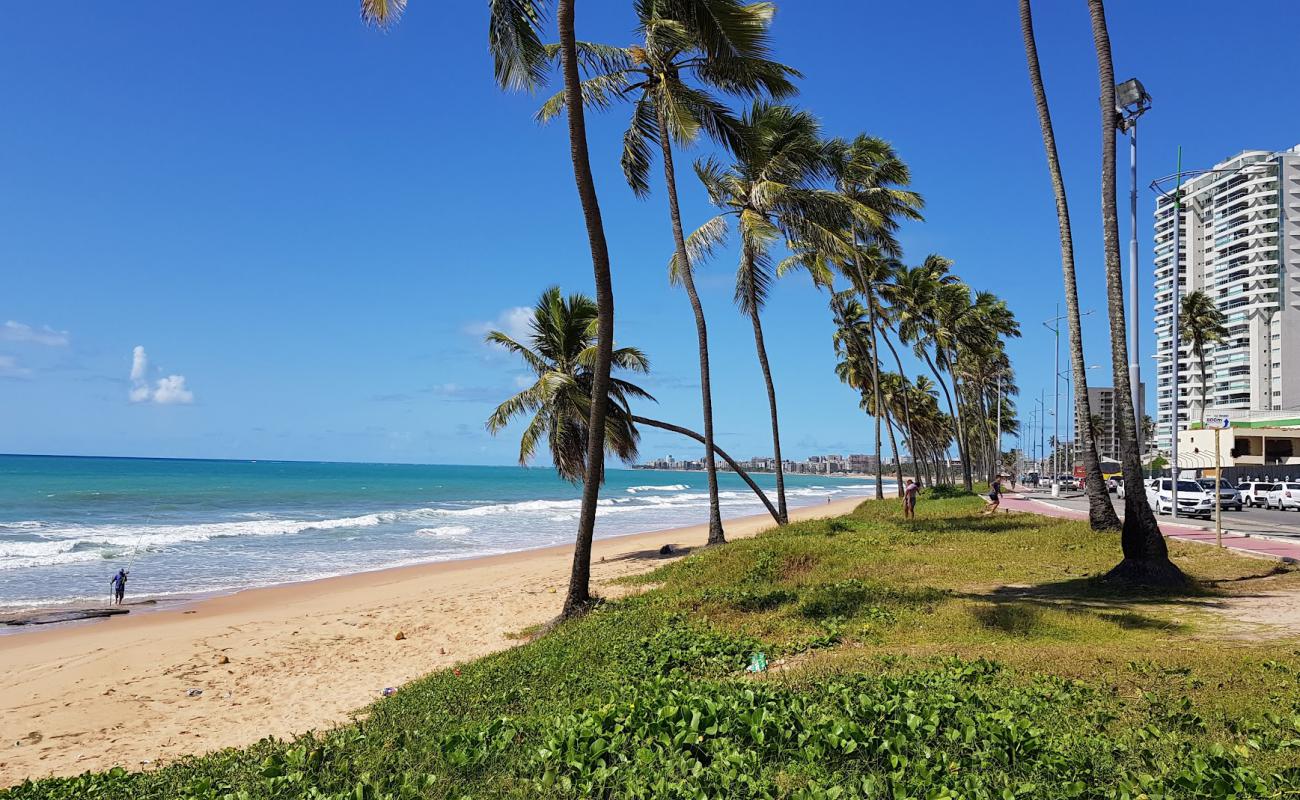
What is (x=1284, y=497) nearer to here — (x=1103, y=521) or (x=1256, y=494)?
(x=1256, y=494)

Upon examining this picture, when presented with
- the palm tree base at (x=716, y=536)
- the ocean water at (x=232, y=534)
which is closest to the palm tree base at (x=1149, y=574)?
the palm tree base at (x=716, y=536)

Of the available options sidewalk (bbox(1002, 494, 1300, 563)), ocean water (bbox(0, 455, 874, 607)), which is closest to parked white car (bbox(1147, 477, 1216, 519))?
sidewalk (bbox(1002, 494, 1300, 563))

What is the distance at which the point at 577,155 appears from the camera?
11.6 meters

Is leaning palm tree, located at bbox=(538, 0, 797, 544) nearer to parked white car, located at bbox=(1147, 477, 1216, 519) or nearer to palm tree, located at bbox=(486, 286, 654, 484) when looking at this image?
palm tree, located at bbox=(486, 286, 654, 484)

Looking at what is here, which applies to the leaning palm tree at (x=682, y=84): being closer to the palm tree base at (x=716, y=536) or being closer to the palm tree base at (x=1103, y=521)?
the palm tree base at (x=716, y=536)

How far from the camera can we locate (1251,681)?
19.9 feet

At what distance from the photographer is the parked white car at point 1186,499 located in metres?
28.2

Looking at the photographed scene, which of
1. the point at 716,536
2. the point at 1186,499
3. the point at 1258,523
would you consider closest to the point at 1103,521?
the point at 716,536

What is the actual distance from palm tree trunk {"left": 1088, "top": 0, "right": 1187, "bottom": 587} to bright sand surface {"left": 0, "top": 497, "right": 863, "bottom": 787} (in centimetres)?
872

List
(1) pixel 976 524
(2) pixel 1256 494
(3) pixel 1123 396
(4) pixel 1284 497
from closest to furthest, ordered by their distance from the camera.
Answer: (3) pixel 1123 396 → (1) pixel 976 524 → (4) pixel 1284 497 → (2) pixel 1256 494

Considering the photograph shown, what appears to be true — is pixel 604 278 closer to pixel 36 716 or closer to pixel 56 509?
pixel 36 716

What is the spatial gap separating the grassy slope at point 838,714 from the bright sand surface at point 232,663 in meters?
2.19

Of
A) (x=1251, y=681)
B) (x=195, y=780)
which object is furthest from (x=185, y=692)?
(x=1251, y=681)

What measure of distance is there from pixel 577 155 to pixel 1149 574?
10.3 meters
